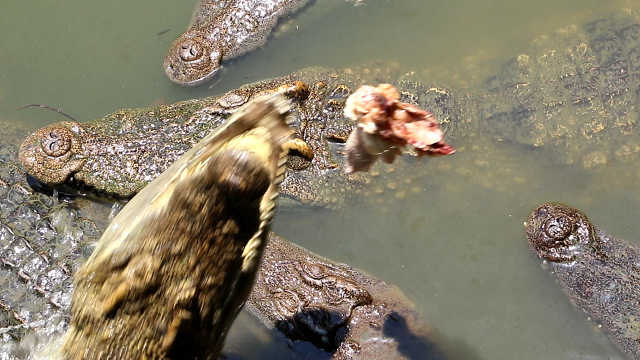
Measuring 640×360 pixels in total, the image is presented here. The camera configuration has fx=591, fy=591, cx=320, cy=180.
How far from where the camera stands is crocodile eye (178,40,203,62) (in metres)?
5.08

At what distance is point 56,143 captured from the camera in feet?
14.5

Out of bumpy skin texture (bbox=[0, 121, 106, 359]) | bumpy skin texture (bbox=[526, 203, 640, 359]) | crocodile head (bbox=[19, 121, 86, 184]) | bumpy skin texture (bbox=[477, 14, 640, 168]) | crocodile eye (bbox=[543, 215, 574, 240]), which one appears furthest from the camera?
bumpy skin texture (bbox=[477, 14, 640, 168])

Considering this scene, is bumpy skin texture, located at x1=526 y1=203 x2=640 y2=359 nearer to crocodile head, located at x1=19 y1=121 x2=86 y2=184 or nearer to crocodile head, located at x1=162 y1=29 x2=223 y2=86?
crocodile head, located at x1=162 y1=29 x2=223 y2=86

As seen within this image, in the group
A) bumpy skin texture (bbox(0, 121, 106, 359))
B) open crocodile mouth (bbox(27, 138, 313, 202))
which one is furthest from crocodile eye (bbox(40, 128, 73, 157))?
bumpy skin texture (bbox(0, 121, 106, 359))

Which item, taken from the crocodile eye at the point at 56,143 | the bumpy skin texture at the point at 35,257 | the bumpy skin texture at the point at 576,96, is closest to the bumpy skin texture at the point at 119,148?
the crocodile eye at the point at 56,143

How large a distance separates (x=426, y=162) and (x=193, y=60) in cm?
218

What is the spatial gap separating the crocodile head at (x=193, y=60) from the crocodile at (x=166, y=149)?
615 mm

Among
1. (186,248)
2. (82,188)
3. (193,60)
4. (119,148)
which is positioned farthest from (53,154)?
(186,248)

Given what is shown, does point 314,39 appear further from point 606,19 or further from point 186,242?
point 186,242

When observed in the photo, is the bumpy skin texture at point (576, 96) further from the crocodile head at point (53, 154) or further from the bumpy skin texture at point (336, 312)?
the crocodile head at point (53, 154)

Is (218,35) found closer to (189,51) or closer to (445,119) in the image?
(189,51)

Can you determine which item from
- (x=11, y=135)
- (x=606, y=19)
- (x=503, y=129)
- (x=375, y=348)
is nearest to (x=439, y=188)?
(x=503, y=129)

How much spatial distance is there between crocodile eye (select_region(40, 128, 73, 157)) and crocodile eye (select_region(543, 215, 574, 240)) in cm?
352

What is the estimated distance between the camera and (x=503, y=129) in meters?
4.71
